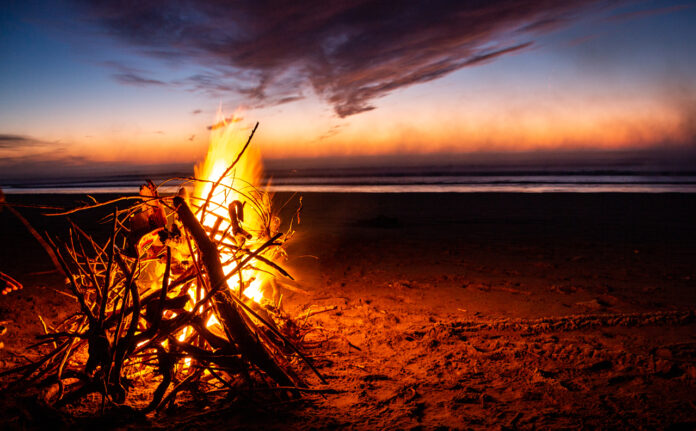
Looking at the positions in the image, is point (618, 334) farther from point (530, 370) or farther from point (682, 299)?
point (682, 299)

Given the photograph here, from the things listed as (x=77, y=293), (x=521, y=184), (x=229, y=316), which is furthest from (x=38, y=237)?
(x=521, y=184)

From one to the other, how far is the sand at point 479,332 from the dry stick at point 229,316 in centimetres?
20

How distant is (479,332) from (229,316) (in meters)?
2.08

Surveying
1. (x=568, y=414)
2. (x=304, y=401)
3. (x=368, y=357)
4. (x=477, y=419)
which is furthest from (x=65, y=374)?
(x=568, y=414)

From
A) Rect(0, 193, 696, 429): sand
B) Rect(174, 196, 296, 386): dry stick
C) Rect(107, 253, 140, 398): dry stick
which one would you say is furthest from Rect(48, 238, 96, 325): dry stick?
Rect(174, 196, 296, 386): dry stick

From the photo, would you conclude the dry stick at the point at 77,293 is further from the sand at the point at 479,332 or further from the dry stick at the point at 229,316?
the dry stick at the point at 229,316

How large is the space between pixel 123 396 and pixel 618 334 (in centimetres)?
349

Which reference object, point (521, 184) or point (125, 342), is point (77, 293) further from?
point (521, 184)

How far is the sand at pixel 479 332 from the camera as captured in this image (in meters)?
2.22

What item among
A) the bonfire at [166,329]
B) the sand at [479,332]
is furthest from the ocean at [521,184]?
the bonfire at [166,329]

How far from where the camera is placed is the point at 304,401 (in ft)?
7.77

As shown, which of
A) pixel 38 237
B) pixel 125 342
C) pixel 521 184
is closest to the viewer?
pixel 38 237

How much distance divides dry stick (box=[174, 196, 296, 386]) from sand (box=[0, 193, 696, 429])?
7.9 inches

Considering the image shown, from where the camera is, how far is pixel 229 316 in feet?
7.75
